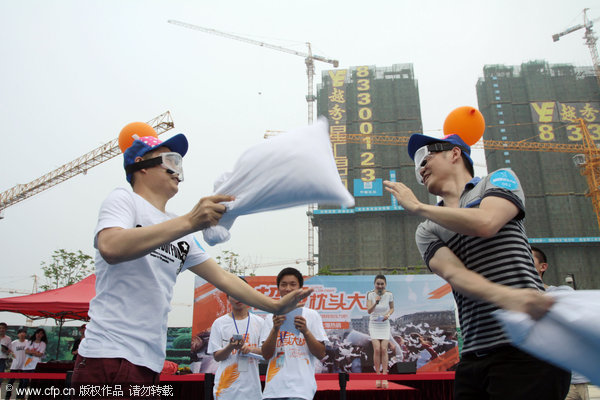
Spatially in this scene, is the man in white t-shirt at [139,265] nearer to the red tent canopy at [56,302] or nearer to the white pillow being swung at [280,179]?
the white pillow being swung at [280,179]

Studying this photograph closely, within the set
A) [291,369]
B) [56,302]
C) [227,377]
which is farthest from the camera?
[56,302]

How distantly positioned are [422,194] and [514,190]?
52.5 metres

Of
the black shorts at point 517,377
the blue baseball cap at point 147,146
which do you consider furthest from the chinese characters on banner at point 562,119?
the blue baseball cap at point 147,146

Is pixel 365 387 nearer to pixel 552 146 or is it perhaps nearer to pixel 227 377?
pixel 227 377

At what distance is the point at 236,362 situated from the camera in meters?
3.97

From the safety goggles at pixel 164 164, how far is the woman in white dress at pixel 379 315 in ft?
25.8

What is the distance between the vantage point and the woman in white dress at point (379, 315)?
9398mm

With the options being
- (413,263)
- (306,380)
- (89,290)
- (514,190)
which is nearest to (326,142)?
(514,190)

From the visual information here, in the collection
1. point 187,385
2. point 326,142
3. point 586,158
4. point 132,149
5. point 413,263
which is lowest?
point 187,385

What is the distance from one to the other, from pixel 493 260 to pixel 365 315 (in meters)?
11.2

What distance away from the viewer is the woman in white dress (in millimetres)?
9398

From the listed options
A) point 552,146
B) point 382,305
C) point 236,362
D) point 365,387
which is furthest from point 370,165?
point 236,362

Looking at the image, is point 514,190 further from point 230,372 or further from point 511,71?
point 511,71

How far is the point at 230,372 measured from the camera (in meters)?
3.95
